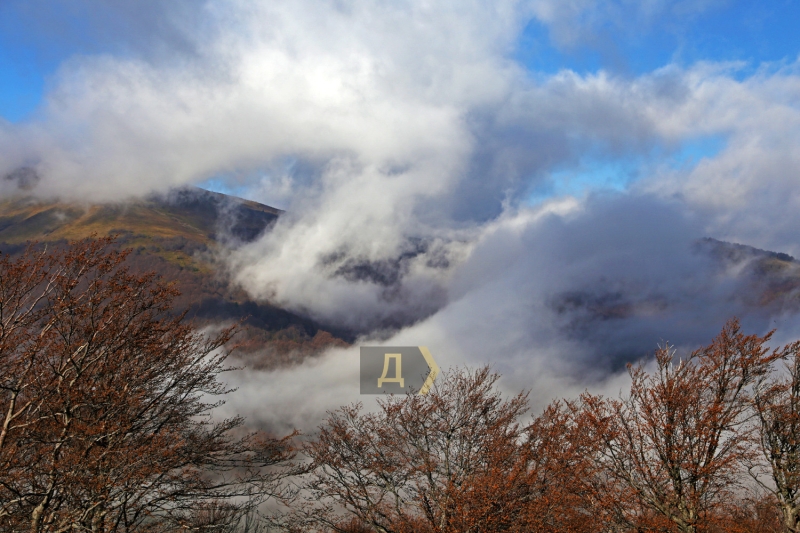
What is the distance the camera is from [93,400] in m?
17.7

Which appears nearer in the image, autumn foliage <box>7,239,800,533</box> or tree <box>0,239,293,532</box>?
tree <box>0,239,293,532</box>

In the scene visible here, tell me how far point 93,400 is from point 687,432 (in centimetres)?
2551

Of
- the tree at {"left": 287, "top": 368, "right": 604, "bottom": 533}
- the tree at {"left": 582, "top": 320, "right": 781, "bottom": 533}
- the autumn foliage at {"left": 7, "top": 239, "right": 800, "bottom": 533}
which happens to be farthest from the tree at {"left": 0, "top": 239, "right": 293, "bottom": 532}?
the tree at {"left": 582, "top": 320, "right": 781, "bottom": 533}

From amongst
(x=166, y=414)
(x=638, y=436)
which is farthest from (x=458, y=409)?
(x=166, y=414)

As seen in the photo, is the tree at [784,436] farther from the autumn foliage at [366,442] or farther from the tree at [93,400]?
the tree at [93,400]

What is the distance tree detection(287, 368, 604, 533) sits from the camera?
74.8 ft

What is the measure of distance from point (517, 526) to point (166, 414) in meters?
16.6

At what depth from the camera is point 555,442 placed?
27.4m

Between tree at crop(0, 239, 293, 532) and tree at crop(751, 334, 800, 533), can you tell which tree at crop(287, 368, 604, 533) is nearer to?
tree at crop(0, 239, 293, 532)

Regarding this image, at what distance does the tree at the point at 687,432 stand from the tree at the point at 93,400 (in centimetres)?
1747

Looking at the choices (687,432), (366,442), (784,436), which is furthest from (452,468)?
(784,436)

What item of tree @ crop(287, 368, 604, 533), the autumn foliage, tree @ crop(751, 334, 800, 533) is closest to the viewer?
the autumn foliage

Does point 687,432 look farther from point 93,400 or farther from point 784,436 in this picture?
point 93,400

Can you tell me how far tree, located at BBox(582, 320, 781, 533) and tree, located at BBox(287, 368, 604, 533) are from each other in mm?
1938
